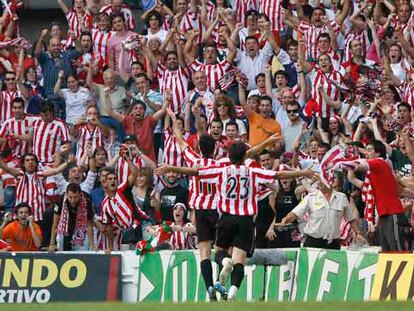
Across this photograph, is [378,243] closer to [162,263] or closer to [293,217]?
[293,217]

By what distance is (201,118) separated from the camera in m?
23.6

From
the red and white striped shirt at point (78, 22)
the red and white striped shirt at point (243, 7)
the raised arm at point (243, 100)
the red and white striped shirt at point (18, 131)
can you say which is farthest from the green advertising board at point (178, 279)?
the red and white striped shirt at point (78, 22)

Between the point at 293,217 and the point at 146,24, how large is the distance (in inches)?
296

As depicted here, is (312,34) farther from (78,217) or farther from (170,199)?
(78,217)

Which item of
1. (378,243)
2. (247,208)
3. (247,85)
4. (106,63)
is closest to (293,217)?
(378,243)

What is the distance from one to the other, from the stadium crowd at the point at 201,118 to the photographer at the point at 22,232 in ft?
0.07

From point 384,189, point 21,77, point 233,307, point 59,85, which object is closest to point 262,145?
point 384,189

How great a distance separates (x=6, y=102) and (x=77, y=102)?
1.15 metres

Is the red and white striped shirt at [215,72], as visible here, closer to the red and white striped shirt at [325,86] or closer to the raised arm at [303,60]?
the raised arm at [303,60]

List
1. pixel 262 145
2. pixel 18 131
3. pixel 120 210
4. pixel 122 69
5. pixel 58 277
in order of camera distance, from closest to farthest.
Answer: pixel 262 145
pixel 58 277
pixel 120 210
pixel 18 131
pixel 122 69

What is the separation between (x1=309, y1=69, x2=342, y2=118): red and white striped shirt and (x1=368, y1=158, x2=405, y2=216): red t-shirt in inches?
155

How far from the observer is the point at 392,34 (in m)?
25.2

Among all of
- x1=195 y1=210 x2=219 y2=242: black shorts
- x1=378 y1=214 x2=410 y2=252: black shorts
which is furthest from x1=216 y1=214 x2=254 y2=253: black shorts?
x1=378 y1=214 x2=410 y2=252: black shorts

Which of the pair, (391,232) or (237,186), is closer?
(237,186)
